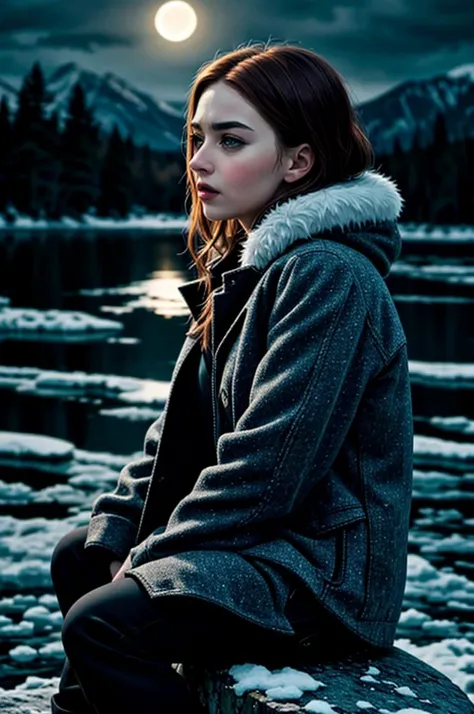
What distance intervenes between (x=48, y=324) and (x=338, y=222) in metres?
11.3

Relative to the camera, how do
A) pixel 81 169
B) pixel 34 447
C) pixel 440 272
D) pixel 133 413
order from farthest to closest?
1. pixel 81 169
2. pixel 440 272
3. pixel 133 413
4. pixel 34 447

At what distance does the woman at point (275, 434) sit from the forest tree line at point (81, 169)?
44.4m

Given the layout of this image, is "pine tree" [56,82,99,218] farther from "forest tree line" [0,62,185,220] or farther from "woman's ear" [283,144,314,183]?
"woman's ear" [283,144,314,183]

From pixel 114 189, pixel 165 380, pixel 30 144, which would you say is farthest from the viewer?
pixel 114 189

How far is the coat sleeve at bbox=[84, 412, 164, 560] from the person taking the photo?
89.6 inches

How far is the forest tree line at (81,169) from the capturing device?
5909cm

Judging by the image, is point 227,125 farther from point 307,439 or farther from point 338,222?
point 307,439

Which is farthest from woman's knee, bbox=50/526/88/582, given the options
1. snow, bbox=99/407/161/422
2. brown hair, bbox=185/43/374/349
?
snow, bbox=99/407/161/422

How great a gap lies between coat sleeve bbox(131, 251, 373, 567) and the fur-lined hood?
101 mm

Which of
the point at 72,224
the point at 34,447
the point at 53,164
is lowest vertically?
the point at 34,447

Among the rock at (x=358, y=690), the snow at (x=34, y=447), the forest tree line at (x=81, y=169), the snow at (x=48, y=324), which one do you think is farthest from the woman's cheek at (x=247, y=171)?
the forest tree line at (x=81, y=169)

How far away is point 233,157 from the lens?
2150 millimetres

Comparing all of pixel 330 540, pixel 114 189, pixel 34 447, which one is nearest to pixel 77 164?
pixel 114 189

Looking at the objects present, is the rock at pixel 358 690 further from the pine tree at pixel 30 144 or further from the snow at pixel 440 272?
the pine tree at pixel 30 144
